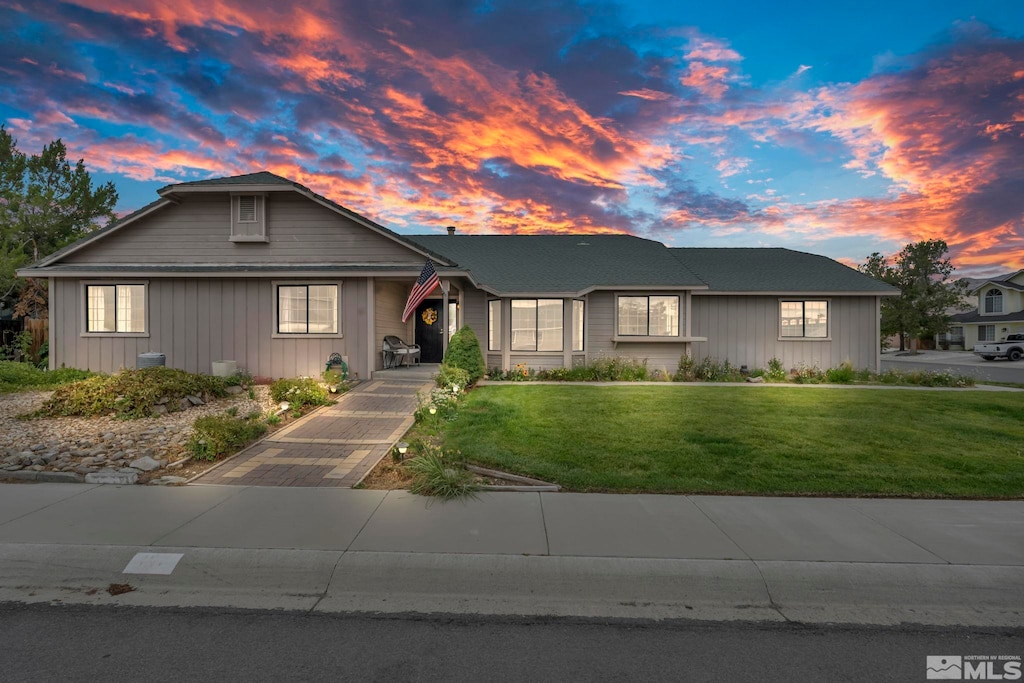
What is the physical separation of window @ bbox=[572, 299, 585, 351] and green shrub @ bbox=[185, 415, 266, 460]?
10857 mm

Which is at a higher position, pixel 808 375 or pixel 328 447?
pixel 808 375

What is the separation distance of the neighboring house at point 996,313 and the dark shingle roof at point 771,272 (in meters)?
32.6

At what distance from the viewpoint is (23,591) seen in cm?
405

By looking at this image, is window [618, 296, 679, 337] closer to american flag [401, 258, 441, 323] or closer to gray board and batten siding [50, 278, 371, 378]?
american flag [401, 258, 441, 323]

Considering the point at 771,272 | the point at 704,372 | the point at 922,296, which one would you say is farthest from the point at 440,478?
the point at 922,296

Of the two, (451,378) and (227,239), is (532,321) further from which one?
(227,239)

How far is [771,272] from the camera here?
1952 centimetres

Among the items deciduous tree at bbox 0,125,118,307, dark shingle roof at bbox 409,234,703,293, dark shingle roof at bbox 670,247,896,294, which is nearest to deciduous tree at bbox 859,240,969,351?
dark shingle roof at bbox 670,247,896,294

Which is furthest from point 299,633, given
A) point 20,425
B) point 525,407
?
point 20,425

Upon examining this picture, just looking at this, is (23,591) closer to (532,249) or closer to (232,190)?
(232,190)

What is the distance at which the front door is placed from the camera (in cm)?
1930

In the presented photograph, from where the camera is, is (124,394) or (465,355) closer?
(124,394)

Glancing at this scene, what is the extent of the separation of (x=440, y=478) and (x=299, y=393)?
593 cm

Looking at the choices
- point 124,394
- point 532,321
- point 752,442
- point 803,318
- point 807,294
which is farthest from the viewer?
point 803,318
